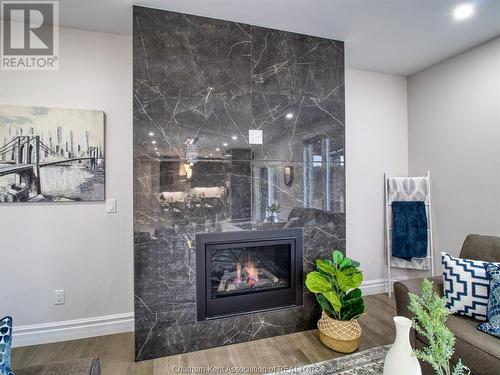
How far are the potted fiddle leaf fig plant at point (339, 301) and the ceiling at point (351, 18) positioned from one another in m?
2.01

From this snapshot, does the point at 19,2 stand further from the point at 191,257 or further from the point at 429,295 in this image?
the point at 429,295

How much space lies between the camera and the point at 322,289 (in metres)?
2.08

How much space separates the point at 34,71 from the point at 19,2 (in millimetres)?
486

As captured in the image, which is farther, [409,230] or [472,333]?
[409,230]

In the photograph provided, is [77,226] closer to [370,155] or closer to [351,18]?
[351,18]

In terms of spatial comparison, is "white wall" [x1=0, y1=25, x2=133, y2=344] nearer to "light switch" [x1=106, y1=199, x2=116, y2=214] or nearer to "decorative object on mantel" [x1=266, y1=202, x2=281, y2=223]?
"light switch" [x1=106, y1=199, x2=116, y2=214]

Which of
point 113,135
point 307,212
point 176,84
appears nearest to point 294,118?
point 307,212

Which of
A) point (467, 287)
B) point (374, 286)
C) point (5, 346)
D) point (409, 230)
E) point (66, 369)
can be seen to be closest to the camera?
point (5, 346)

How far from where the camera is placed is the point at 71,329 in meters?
2.21

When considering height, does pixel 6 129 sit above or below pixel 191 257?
above

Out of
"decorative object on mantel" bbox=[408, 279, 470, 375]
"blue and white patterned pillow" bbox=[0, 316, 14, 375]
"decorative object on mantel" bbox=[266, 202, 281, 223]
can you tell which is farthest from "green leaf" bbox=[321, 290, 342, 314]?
"blue and white patterned pillow" bbox=[0, 316, 14, 375]
